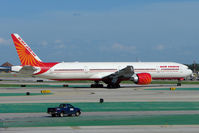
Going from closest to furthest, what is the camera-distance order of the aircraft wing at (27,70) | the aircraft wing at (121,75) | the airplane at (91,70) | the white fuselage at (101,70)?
1. the aircraft wing at (27,70)
2. the airplane at (91,70)
3. the aircraft wing at (121,75)
4. the white fuselage at (101,70)

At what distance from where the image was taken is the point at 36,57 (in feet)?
216

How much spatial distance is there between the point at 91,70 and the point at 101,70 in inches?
80.6

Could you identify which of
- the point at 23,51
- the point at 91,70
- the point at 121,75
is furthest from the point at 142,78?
the point at 23,51

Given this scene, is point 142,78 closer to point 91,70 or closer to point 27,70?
point 91,70

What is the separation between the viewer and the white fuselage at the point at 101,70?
66062mm

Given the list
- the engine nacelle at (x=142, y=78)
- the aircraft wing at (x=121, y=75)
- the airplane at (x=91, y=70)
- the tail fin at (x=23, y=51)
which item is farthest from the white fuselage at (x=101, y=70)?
the engine nacelle at (x=142, y=78)

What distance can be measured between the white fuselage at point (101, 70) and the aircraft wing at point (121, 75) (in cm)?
97

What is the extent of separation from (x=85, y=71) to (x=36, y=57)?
30.7ft

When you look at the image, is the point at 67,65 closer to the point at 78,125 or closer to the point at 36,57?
the point at 36,57

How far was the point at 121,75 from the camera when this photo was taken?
66.8m

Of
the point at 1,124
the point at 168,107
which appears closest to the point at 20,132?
the point at 1,124

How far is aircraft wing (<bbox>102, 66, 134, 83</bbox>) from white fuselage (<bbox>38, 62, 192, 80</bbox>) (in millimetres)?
973

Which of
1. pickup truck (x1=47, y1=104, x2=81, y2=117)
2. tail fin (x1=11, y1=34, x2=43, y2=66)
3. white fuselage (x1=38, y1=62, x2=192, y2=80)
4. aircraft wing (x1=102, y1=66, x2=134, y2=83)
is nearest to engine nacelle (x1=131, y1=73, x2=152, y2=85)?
aircraft wing (x1=102, y1=66, x2=134, y2=83)

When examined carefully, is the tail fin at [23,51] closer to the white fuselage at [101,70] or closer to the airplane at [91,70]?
the airplane at [91,70]
